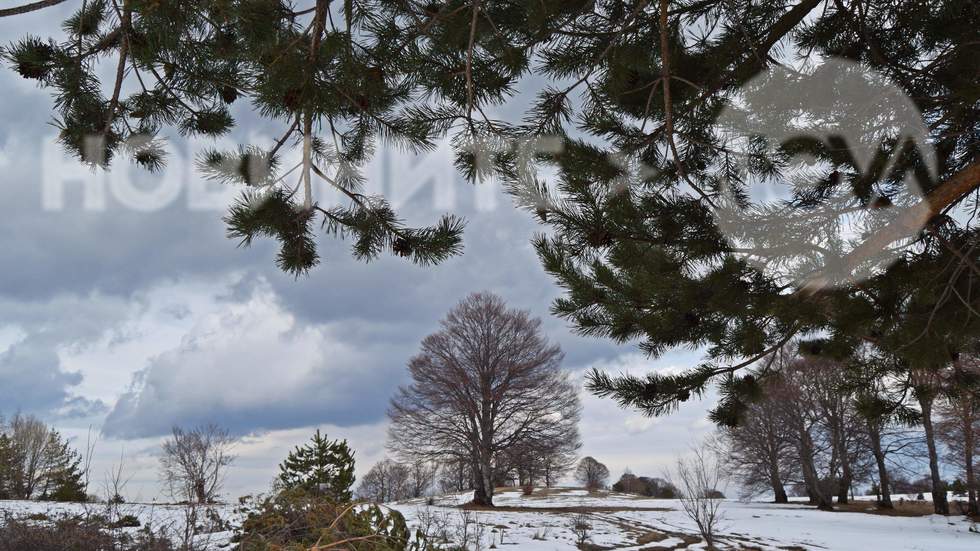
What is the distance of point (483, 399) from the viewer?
1836 cm

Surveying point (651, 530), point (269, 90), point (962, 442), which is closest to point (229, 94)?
point (269, 90)

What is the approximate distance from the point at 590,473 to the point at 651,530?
95.2 feet

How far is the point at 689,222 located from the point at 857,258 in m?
0.89

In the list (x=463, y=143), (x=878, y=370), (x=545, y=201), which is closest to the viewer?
(x=545, y=201)

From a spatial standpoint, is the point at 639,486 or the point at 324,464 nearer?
the point at 324,464

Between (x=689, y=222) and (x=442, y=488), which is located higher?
(x=689, y=222)

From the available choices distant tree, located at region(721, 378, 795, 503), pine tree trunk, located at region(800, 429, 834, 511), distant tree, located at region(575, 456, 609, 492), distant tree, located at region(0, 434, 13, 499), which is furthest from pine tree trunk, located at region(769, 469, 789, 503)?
distant tree, located at region(0, 434, 13, 499)

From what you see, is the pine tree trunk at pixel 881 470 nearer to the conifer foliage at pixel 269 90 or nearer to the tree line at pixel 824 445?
the tree line at pixel 824 445

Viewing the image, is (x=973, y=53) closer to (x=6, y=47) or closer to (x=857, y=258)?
(x=857, y=258)

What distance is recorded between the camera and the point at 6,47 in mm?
3000

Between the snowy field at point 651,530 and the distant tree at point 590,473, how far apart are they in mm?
23602

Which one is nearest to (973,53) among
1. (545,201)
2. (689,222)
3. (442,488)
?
(689,222)

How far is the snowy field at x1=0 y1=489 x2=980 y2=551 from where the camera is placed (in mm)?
9381

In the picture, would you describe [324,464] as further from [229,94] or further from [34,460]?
[34,460]
